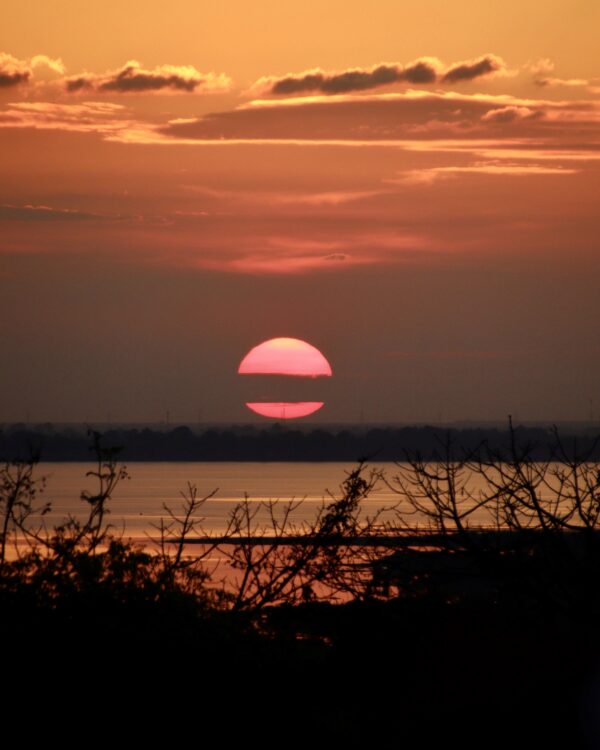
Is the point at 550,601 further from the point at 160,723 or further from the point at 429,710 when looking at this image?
the point at 160,723

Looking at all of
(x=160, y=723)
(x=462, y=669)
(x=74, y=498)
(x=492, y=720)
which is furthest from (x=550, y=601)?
(x=74, y=498)

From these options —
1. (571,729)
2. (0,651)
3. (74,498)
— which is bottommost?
(571,729)

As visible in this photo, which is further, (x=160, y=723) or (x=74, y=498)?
(x=74, y=498)

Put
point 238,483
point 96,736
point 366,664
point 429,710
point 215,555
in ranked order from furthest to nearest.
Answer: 1. point 238,483
2. point 215,555
3. point 366,664
4. point 429,710
5. point 96,736

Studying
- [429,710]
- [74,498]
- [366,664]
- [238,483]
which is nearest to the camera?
[429,710]

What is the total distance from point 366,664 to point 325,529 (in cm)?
283

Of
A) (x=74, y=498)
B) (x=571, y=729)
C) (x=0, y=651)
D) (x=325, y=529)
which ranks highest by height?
(x=74, y=498)

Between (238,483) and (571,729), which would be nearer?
(571,729)

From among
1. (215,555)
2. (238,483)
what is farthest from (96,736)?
(238,483)

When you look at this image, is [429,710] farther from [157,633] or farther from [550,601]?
[157,633]

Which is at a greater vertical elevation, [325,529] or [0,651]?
[325,529]

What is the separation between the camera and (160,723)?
15398mm

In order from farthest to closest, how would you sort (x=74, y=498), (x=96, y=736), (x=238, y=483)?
(x=238, y=483) → (x=74, y=498) → (x=96, y=736)

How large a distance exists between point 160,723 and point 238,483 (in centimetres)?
18023
